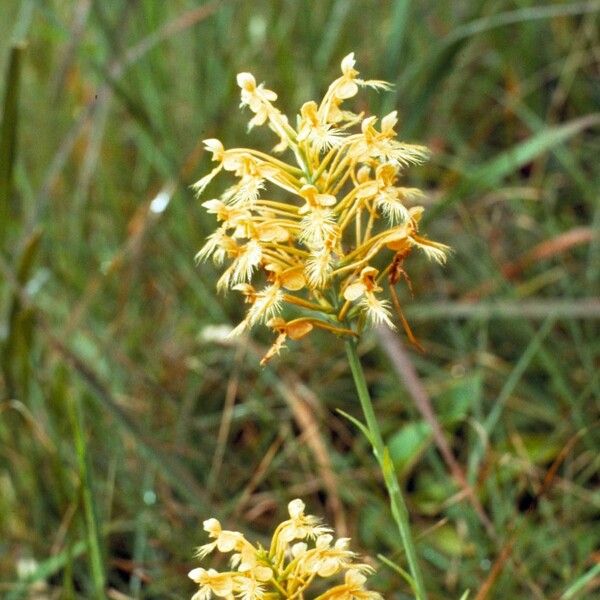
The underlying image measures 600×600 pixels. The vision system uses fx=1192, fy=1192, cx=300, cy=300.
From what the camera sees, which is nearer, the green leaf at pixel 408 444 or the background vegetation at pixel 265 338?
the background vegetation at pixel 265 338

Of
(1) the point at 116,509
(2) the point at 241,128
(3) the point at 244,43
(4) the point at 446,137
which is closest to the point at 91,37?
(3) the point at 244,43

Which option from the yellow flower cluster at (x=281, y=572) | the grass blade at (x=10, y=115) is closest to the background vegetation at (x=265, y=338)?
the grass blade at (x=10, y=115)

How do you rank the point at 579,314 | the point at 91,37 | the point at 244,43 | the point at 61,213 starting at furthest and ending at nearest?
1. the point at 91,37
2. the point at 244,43
3. the point at 61,213
4. the point at 579,314

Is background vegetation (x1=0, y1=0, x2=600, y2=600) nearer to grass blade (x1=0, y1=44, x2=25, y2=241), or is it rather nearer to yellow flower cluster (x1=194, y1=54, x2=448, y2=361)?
grass blade (x1=0, y1=44, x2=25, y2=241)

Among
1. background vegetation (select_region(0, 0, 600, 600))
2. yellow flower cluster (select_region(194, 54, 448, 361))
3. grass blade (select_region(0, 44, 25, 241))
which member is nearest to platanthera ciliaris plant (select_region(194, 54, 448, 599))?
yellow flower cluster (select_region(194, 54, 448, 361))

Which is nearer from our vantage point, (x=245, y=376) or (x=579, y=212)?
(x=245, y=376)

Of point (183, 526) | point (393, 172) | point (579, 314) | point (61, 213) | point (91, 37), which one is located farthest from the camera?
point (91, 37)

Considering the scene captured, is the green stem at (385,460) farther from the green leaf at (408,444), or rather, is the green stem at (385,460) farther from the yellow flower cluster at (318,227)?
the green leaf at (408,444)

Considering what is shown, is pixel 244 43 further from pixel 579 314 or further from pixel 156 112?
pixel 579 314

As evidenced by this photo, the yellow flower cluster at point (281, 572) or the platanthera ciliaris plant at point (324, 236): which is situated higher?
the platanthera ciliaris plant at point (324, 236)
